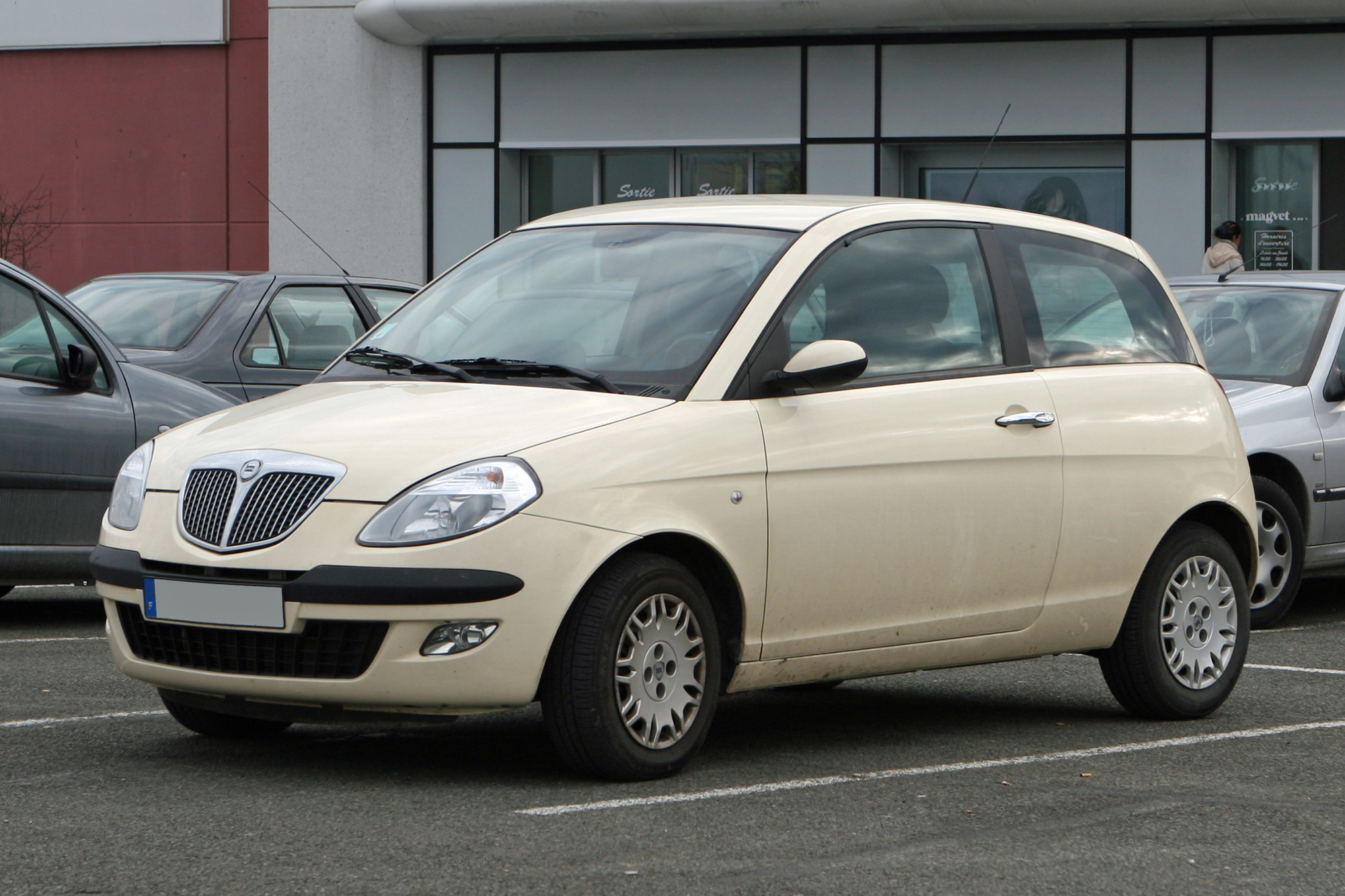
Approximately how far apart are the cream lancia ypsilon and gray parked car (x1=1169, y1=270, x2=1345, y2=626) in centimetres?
239

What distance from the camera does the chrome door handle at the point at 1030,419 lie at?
20.7ft

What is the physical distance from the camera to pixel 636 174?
73.0ft

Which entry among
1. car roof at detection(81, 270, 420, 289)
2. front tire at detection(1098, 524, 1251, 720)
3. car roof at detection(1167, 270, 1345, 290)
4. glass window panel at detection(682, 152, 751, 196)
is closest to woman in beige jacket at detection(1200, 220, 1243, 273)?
glass window panel at detection(682, 152, 751, 196)

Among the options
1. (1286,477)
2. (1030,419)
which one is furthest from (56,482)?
(1286,477)

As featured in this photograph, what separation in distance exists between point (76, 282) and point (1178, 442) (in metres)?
19.1

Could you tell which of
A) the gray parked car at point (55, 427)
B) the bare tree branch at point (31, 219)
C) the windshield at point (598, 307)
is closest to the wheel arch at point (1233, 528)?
the windshield at point (598, 307)

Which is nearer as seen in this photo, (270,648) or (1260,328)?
(270,648)

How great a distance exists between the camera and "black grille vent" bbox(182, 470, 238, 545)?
532 centimetres

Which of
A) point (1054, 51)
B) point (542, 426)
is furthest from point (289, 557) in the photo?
point (1054, 51)

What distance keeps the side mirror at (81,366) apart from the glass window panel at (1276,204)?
14102 millimetres

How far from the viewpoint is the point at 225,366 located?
10.8 m

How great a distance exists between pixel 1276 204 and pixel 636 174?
22.6 ft

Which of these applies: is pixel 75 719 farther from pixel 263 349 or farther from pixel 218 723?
pixel 263 349

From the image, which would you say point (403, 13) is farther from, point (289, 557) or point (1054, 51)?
point (289, 557)
